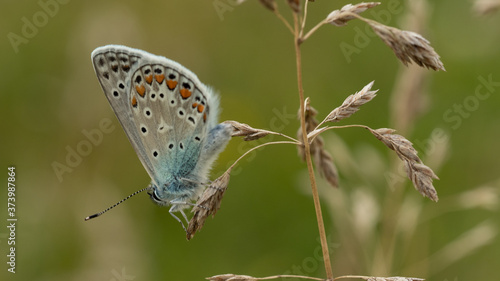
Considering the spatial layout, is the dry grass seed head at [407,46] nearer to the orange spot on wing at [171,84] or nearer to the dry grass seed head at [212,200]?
the dry grass seed head at [212,200]

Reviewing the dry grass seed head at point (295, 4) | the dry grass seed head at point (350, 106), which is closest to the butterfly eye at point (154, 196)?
the dry grass seed head at point (350, 106)

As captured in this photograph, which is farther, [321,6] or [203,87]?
[321,6]

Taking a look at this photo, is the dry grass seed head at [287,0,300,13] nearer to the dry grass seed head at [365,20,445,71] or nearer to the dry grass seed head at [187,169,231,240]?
the dry grass seed head at [365,20,445,71]

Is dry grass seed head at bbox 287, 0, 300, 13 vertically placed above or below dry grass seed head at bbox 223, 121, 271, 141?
above

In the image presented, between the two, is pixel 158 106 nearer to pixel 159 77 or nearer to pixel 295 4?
pixel 159 77

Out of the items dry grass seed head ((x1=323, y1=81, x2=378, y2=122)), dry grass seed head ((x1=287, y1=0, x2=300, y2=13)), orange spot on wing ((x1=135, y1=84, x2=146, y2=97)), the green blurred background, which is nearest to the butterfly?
orange spot on wing ((x1=135, y1=84, x2=146, y2=97))

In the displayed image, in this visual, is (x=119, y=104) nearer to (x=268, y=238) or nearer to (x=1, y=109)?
(x=268, y=238)

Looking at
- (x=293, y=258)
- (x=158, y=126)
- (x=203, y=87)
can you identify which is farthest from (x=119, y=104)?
(x=293, y=258)
